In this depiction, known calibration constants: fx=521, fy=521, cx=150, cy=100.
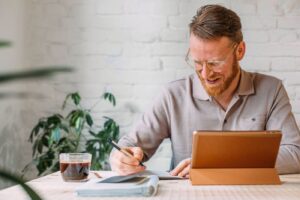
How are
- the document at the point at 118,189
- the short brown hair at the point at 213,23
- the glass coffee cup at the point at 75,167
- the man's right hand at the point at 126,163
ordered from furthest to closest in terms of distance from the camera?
the short brown hair at the point at 213,23
the man's right hand at the point at 126,163
the glass coffee cup at the point at 75,167
the document at the point at 118,189

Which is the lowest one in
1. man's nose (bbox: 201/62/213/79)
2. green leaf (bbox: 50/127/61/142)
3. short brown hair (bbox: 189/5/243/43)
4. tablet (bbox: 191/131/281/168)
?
green leaf (bbox: 50/127/61/142)

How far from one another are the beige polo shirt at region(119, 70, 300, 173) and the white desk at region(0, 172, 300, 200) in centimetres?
54

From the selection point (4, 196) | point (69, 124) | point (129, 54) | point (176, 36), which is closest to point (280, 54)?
point (176, 36)

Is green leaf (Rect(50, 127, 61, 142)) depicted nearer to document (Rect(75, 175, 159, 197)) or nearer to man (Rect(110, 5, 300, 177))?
man (Rect(110, 5, 300, 177))

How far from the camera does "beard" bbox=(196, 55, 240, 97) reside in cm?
208

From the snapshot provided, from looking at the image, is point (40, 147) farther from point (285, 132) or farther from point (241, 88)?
point (285, 132)

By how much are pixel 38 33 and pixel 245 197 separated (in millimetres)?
2035

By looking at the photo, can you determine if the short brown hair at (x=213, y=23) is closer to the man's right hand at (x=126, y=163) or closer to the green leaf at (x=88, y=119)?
the man's right hand at (x=126, y=163)

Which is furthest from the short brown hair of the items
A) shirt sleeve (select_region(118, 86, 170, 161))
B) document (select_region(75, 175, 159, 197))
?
document (select_region(75, 175, 159, 197))

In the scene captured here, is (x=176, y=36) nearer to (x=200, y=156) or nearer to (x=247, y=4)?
(x=247, y=4)

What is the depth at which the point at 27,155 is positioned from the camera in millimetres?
3045

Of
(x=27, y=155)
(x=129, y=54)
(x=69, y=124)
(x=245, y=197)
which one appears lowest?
(x=27, y=155)

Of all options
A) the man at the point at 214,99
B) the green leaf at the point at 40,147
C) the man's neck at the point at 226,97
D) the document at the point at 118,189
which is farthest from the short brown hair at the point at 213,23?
the green leaf at the point at 40,147

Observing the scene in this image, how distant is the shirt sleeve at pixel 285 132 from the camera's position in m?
1.77
